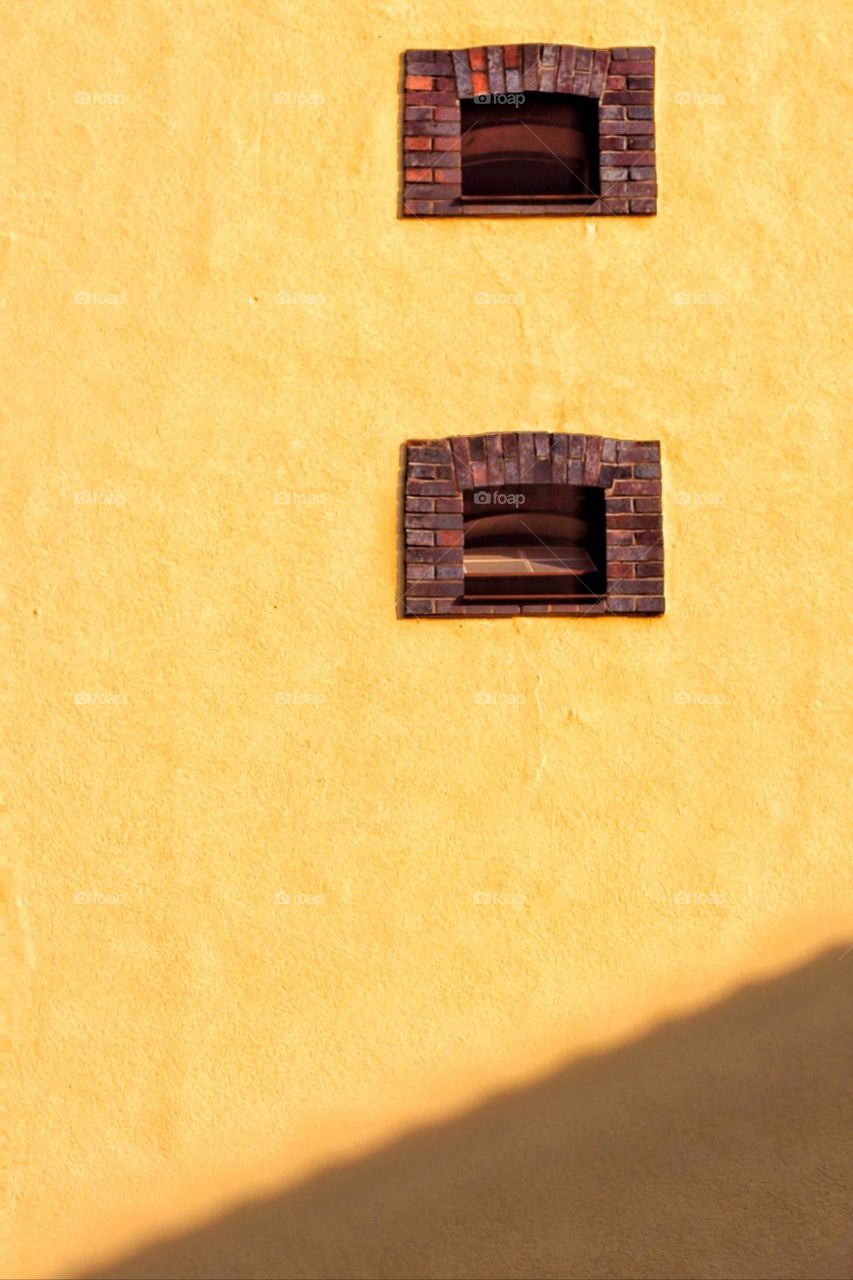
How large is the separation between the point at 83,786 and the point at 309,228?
3.30 metres

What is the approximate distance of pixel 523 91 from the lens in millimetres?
9172

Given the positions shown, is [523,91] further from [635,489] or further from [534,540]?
[534,540]

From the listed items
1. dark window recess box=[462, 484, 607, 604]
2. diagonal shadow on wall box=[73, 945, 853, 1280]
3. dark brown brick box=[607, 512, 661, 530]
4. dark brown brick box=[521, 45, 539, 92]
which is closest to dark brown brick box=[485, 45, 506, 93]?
dark brown brick box=[521, 45, 539, 92]

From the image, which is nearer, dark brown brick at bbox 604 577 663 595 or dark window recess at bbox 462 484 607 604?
dark brown brick at bbox 604 577 663 595

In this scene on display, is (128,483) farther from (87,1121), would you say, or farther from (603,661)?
(87,1121)

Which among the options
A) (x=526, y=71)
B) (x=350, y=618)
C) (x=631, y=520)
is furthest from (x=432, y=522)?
(x=526, y=71)

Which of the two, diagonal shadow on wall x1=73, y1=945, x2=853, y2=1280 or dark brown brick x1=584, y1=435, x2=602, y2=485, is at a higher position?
dark brown brick x1=584, y1=435, x2=602, y2=485

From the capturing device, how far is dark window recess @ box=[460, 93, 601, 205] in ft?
30.2

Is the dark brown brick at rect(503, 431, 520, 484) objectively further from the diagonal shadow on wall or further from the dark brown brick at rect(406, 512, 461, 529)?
the diagonal shadow on wall

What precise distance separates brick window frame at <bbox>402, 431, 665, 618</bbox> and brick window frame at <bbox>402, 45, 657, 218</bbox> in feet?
4.37

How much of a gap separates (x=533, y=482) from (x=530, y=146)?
1980 mm

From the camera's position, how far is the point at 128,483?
8891 mm

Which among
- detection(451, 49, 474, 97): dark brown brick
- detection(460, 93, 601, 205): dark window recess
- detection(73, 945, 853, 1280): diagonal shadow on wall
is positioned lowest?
detection(73, 945, 853, 1280): diagonal shadow on wall

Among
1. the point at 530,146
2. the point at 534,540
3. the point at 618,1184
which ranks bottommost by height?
the point at 618,1184
